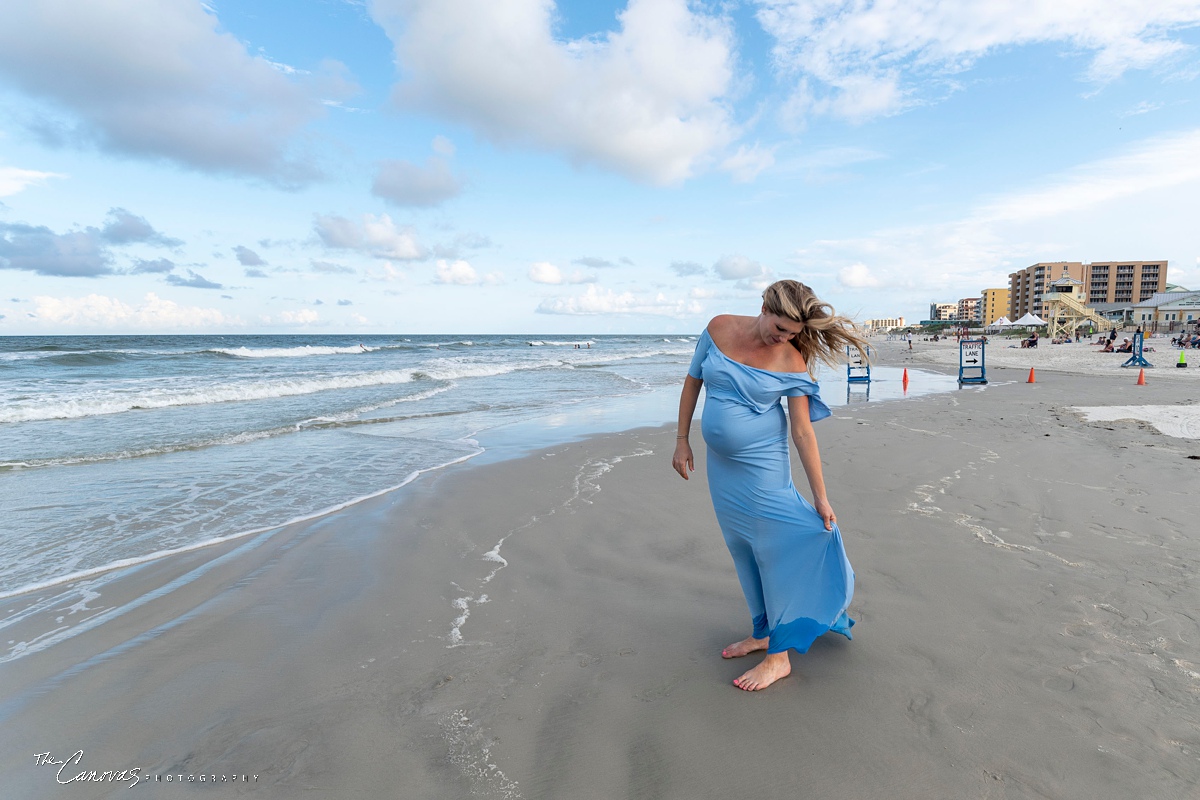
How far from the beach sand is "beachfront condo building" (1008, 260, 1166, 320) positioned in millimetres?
134237

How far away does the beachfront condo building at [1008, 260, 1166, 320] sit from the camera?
11244 cm

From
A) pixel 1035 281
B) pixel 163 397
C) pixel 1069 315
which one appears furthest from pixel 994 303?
pixel 163 397

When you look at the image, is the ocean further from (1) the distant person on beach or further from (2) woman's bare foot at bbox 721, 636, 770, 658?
(2) woman's bare foot at bbox 721, 636, 770, 658

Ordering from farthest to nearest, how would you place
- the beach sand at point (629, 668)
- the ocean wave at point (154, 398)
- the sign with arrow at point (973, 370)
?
1. the sign with arrow at point (973, 370)
2. the ocean wave at point (154, 398)
3. the beach sand at point (629, 668)

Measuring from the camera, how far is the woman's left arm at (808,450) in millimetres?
2709

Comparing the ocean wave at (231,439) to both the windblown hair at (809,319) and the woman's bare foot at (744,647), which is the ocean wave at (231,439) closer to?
the woman's bare foot at (744,647)

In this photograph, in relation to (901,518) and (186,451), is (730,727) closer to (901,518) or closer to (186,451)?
(901,518)

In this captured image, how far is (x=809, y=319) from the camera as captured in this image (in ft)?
8.48

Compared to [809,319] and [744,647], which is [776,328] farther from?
[744,647]

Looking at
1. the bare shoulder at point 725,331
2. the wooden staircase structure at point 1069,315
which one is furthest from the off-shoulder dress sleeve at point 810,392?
the wooden staircase structure at point 1069,315

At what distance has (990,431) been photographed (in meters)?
9.45

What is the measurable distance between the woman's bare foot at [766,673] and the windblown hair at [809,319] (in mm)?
1453

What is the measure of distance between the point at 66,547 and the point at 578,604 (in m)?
4.70

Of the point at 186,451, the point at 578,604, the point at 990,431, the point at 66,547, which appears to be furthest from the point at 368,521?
the point at 990,431
